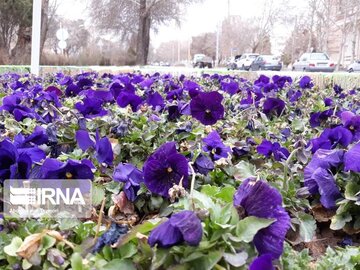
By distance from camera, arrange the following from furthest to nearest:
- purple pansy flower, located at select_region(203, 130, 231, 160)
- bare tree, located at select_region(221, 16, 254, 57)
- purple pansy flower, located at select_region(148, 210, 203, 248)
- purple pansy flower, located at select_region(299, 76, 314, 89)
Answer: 1. bare tree, located at select_region(221, 16, 254, 57)
2. purple pansy flower, located at select_region(299, 76, 314, 89)
3. purple pansy flower, located at select_region(203, 130, 231, 160)
4. purple pansy flower, located at select_region(148, 210, 203, 248)

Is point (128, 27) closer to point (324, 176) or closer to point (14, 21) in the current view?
point (14, 21)

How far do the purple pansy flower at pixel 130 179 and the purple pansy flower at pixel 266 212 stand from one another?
1.48ft

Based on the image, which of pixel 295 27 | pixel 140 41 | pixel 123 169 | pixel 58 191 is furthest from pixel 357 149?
pixel 295 27

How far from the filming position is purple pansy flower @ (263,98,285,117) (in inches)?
109

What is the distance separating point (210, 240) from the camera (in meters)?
0.85

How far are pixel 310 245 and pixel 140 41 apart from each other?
2940 cm

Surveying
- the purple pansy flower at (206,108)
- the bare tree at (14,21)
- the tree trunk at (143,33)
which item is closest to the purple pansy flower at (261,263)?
the purple pansy flower at (206,108)

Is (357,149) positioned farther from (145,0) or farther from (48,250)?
(145,0)

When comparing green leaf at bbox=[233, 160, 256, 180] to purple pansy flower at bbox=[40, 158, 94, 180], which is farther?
green leaf at bbox=[233, 160, 256, 180]

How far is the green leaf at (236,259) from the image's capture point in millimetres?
814

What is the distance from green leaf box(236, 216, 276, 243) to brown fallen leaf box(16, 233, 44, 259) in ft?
1.12

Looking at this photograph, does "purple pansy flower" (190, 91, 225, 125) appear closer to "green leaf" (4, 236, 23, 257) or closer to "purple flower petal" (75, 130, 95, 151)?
"purple flower petal" (75, 130, 95, 151)

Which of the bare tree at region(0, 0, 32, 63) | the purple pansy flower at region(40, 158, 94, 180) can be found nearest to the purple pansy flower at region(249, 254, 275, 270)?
the purple pansy flower at region(40, 158, 94, 180)

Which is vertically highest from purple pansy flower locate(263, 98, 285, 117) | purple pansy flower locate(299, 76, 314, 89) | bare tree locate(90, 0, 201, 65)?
bare tree locate(90, 0, 201, 65)
